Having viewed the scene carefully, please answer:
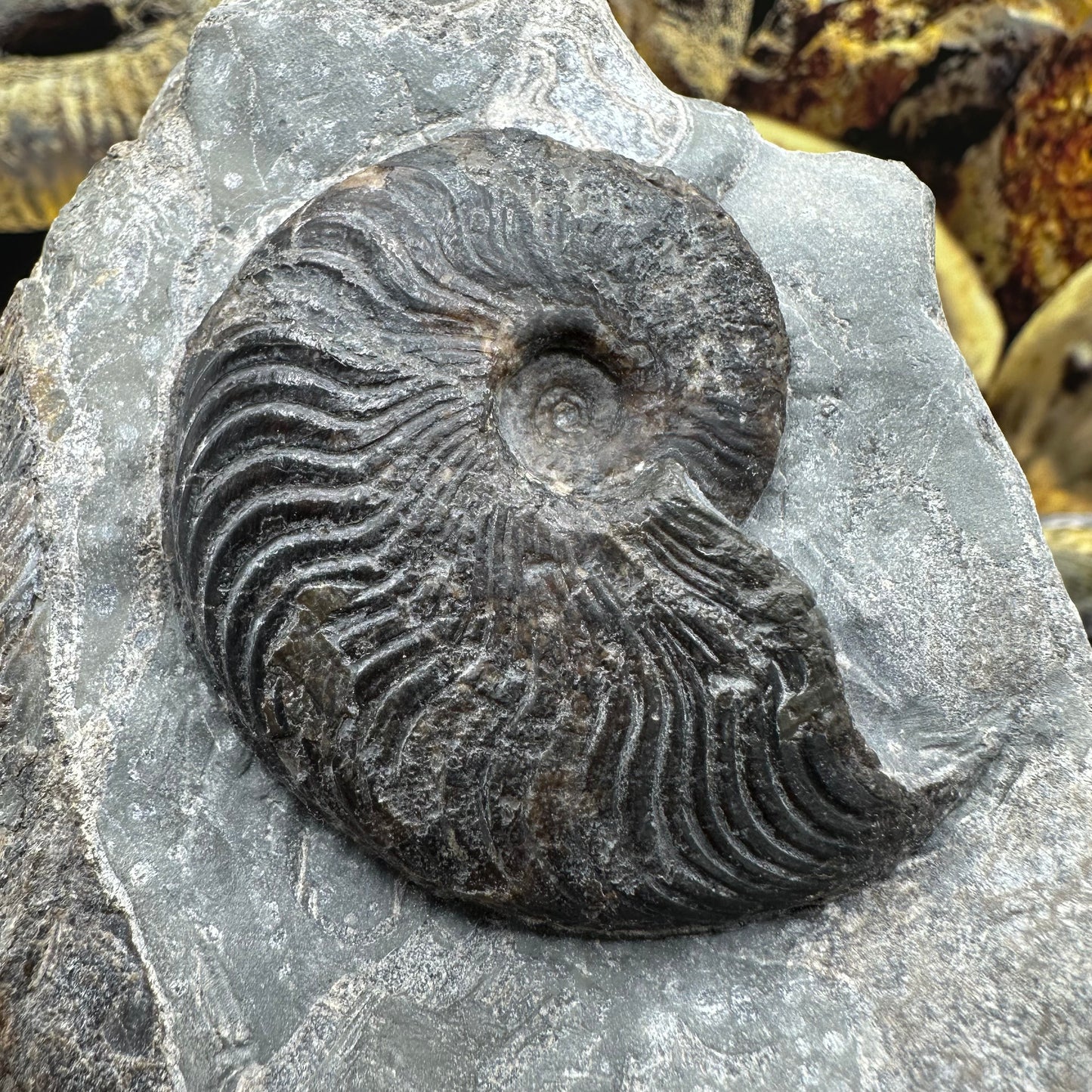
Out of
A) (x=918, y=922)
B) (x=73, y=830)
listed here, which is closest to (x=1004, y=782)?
(x=918, y=922)

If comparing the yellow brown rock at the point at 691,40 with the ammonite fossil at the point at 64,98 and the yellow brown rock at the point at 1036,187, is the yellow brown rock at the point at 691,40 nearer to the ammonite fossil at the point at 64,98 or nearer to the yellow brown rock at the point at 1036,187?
the yellow brown rock at the point at 1036,187

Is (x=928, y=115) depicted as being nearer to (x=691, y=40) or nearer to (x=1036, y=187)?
(x=1036, y=187)

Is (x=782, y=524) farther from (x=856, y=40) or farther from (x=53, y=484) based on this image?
(x=856, y=40)

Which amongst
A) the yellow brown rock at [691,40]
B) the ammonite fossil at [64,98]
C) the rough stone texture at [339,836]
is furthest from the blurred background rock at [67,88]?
the yellow brown rock at [691,40]

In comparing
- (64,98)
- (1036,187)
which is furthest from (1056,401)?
(64,98)

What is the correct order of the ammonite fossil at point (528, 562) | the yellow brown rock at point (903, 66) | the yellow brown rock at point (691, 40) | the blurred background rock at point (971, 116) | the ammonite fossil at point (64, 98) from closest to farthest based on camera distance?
the ammonite fossil at point (528, 562) < the ammonite fossil at point (64, 98) < the blurred background rock at point (971, 116) < the yellow brown rock at point (903, 66) < the yellow brown rock at point (691, 40)
